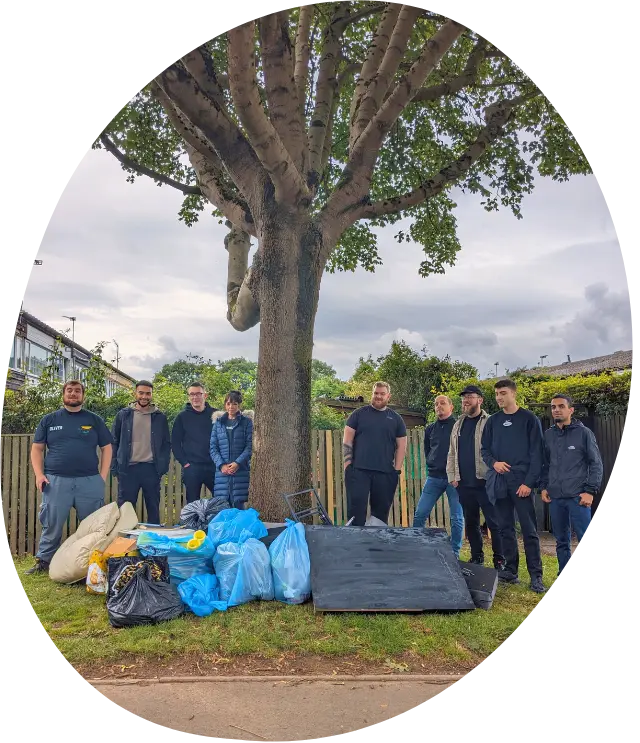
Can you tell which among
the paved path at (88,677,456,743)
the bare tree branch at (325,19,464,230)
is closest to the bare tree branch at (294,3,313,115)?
the bare tree branch at (325,19,464,230)

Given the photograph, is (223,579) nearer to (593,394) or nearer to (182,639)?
(182,639)

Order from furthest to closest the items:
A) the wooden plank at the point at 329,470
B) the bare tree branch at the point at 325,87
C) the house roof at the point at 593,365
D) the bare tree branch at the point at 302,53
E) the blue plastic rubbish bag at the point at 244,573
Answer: the wooden plank at the point at 329,470 < the bare tree branch at the point at 302,53 < the bare tree branch at the point at 325,87 < the blue plastic rubbish bag at the point at 244,573 < the house roof at the point at 593,365

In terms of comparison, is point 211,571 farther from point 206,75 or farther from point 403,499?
point 206,75

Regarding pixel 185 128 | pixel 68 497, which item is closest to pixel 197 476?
pixel 68 497

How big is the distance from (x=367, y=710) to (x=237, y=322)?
5.97ft

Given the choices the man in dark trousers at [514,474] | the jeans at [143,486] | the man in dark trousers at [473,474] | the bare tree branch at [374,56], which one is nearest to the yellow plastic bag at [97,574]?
the jeans at [143,486]

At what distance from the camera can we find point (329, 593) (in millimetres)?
3203

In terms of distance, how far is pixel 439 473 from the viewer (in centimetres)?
476

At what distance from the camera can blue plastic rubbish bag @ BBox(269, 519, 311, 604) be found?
335cm

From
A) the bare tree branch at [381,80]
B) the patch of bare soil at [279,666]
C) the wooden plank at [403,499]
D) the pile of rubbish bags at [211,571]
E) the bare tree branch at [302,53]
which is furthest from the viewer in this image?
the wooden plank at [403,499]

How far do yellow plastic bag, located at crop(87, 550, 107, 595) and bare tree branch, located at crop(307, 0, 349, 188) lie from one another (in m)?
3.03

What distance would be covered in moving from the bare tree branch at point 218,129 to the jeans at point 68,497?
8.07ft

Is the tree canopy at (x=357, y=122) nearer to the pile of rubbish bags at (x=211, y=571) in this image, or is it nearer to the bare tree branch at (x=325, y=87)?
the bare tree branch at (x=325, y=87)

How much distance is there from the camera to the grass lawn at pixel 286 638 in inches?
96.8
